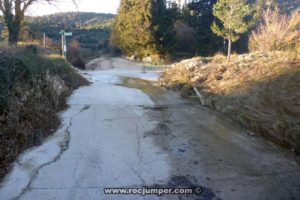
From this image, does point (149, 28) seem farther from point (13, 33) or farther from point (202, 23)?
point (13, 33)

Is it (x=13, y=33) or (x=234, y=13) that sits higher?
(x=234, y=13)

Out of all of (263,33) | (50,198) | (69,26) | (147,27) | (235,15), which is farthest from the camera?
(69,26)

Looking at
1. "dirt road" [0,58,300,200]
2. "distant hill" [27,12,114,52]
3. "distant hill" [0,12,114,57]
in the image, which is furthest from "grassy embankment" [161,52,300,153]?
"distant hill" [27,12,114,52]

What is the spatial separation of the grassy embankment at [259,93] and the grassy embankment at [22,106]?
4.68 metres

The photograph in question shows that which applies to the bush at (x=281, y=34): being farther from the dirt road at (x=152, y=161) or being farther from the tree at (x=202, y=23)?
the tree at (x=202, y=23)

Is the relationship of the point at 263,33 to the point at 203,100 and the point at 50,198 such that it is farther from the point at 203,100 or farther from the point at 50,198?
the point at 50,198

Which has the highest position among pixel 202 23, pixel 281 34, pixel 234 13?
pixel 202 23

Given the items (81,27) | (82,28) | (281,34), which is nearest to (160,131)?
(281,34)

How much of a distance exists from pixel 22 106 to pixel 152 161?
3.25m

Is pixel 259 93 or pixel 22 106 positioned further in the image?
pixel 259 93

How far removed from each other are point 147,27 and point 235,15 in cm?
1752

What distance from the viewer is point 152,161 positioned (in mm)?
5340

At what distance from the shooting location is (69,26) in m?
57.7

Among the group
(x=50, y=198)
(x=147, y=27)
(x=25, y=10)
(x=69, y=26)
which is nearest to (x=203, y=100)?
(x=50, y=198)
